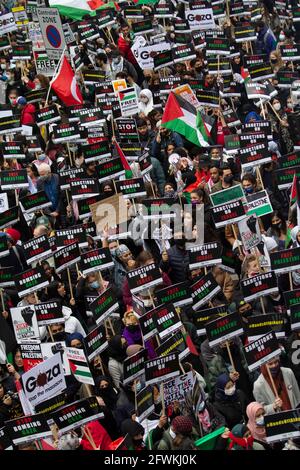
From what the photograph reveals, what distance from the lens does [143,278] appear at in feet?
55.9

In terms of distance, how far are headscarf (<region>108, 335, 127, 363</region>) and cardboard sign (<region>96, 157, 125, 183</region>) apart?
16.0 ft

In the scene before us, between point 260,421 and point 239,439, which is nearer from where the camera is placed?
point 239,439

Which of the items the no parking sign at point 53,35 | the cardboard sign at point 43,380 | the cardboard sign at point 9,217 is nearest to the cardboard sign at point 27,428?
the cardboard sign at point 43,380

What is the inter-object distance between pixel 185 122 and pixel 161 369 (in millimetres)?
8580

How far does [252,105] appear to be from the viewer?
2481 centimetres

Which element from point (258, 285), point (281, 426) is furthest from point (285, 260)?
point (281, 426)

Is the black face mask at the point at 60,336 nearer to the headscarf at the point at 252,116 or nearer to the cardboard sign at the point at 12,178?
the cardboard sign at the point at 12,178

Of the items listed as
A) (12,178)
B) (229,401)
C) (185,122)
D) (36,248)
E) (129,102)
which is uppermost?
(129,102)

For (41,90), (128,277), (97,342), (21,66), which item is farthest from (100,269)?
(21,66)

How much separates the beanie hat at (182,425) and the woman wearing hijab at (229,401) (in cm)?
130

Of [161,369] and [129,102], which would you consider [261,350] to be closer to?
[161,369]

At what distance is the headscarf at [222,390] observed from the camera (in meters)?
15.2

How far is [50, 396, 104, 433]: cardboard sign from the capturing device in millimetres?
14391
